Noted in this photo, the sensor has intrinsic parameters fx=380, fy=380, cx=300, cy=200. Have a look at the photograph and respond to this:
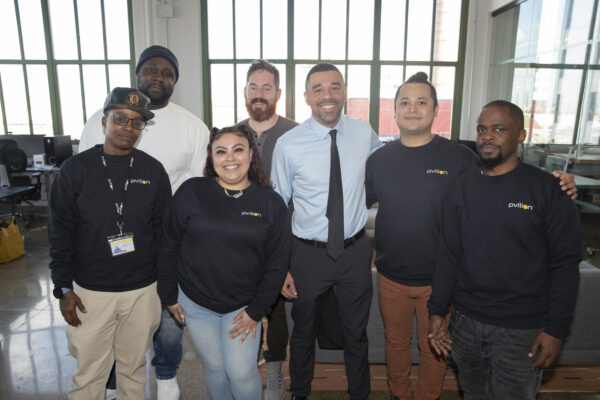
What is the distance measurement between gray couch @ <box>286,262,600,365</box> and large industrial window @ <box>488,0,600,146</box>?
4871mm

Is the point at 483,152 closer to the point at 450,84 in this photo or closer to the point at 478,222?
the point at 478,222

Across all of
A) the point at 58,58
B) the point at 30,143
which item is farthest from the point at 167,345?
the point at 58,58

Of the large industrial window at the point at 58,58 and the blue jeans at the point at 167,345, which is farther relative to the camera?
the large industrial window at the point at 58,58

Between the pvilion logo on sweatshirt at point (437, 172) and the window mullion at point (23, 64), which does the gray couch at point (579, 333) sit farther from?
the window mullion at point (23, 64)

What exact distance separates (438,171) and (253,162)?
1005mm

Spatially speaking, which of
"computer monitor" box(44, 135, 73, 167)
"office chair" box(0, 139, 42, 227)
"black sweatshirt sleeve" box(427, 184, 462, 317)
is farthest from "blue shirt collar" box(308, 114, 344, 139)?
"computer monitor" box(44, 135, 73, 167)

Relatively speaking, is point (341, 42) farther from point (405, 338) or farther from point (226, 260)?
point (226, 260)

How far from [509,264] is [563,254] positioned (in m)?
0.21

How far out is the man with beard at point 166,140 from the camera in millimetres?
2303

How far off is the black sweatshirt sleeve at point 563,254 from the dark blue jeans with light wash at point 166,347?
1996mm

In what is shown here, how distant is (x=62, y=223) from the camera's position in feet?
5.96

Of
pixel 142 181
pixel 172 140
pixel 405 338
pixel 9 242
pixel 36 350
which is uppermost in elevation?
pixel 172 140

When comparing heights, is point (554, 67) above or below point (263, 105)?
above

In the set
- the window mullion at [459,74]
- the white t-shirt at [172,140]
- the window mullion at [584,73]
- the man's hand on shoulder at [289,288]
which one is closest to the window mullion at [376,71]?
the window mullion at [459,74]
